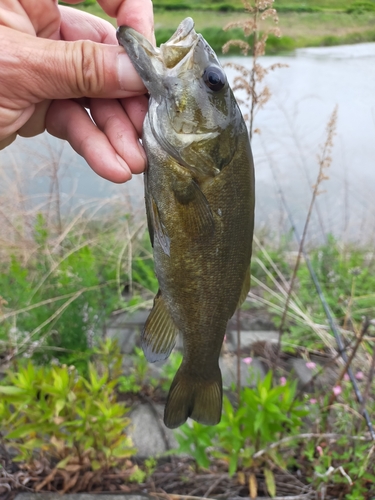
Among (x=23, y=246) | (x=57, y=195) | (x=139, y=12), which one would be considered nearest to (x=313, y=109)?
(x=57, y=195)

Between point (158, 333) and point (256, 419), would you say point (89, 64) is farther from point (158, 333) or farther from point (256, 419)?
point (256, 419)

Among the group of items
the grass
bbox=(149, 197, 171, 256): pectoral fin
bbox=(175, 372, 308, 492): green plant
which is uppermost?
the grass

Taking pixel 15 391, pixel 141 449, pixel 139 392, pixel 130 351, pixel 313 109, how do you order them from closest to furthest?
pixel 15 391 → pixel 141 449 → pixel 139 392 → pixel 130 351 → pixel 313 109

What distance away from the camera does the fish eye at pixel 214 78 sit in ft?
3.73

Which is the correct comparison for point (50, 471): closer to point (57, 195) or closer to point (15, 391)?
point (15, 391)

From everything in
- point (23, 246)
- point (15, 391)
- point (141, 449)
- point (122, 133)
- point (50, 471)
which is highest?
point (122, 133)

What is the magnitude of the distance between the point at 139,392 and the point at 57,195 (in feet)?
6.45

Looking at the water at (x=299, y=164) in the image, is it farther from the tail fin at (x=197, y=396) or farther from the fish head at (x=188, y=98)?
the tail fin at (x=197, y=396)

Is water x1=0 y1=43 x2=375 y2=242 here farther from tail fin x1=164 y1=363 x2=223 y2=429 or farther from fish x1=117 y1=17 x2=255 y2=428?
tail fin x1=164 y1=363 x2=223 y2=429

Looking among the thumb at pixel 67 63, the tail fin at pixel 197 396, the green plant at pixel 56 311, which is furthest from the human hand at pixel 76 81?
the green plant at pixel 56 311

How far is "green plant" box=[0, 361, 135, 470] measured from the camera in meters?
1.73

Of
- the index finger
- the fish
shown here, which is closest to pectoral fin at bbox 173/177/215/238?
the fish

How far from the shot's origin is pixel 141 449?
2.29 meters

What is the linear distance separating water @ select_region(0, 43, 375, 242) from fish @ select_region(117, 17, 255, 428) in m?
2.36
